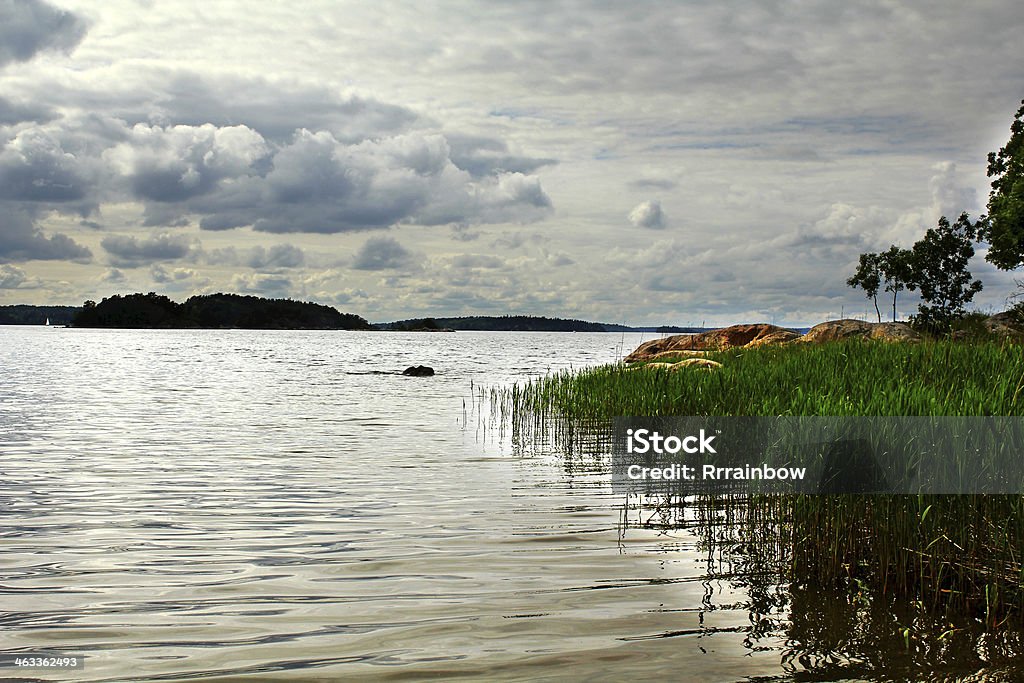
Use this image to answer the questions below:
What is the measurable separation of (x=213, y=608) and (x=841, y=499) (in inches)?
233

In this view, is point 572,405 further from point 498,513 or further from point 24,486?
point 24,486

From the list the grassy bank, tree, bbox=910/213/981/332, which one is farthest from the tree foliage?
the grassy bank

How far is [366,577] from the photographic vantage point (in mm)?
7766

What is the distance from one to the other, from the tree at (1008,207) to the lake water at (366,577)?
85.1 ft

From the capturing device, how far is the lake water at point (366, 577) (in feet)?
19.2

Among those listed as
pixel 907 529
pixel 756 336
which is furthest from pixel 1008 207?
pixel 907 529

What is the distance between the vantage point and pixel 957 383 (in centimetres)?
1156

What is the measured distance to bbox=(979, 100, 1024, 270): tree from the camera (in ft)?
103

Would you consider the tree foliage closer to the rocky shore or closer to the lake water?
the rocky shore

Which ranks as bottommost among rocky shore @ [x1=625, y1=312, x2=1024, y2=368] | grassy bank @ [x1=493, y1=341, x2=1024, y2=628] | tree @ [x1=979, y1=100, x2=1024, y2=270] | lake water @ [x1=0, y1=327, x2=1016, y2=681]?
lake water @ [x1=0, y1=327, x2=1016, y2=681]

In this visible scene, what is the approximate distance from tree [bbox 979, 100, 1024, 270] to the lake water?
2592 cm

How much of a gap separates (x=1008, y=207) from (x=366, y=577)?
33.0 meters

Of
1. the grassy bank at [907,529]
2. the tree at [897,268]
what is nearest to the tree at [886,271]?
the tree at [897,268]

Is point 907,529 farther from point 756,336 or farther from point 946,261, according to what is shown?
point 946,261
